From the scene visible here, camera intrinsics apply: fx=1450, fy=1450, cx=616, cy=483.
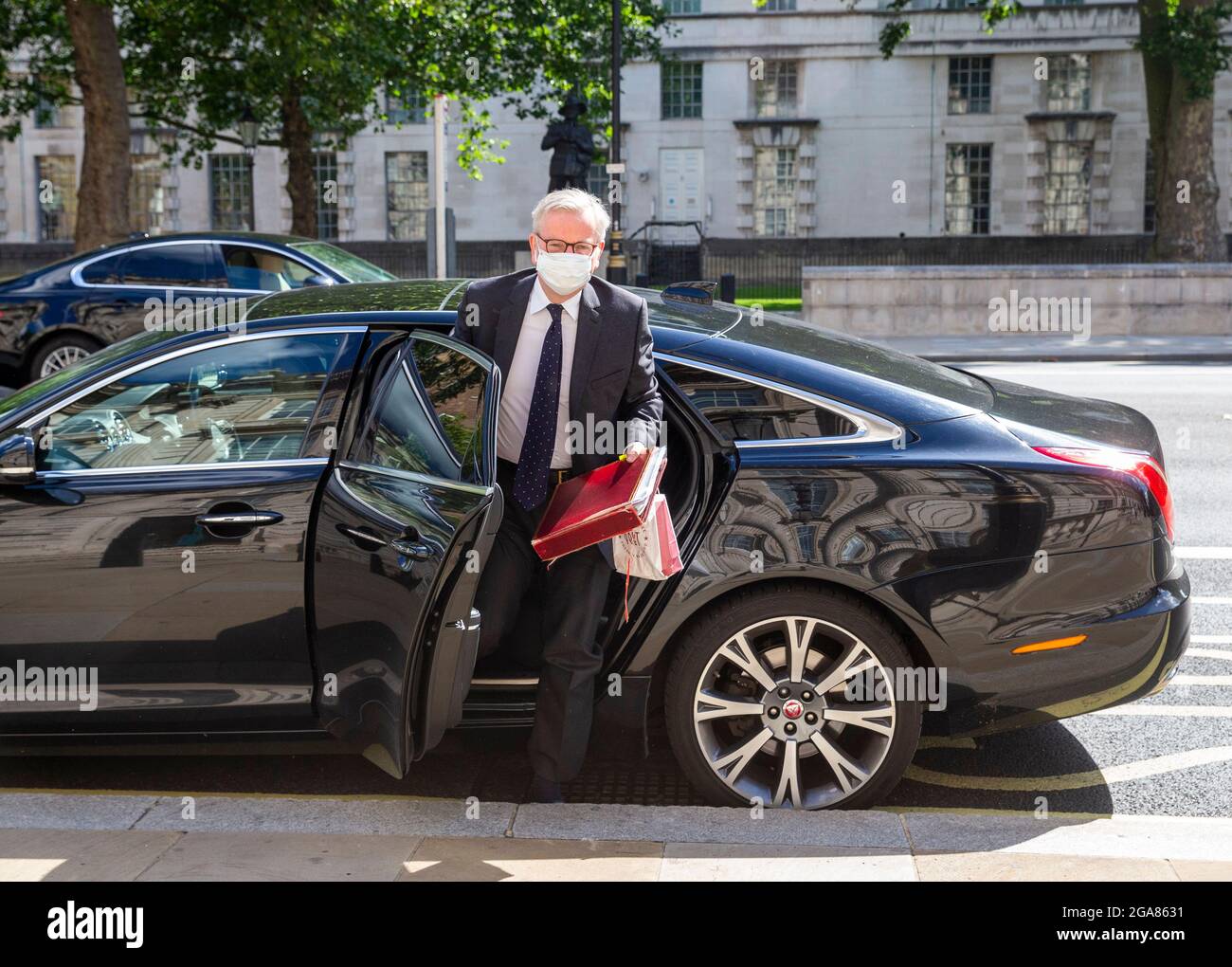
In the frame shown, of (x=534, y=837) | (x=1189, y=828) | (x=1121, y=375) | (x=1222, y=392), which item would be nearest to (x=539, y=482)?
(x=534, y=837)

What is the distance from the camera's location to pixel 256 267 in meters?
14.1

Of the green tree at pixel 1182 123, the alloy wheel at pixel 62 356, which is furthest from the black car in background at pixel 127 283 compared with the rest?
the green tree at pixel 1182 123

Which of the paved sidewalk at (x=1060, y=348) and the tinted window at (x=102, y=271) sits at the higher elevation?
the tinted window at (x=102, y=271)

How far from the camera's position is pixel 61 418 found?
4500 millimetres

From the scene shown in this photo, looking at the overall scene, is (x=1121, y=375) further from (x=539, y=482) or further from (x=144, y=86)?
(x=144, y=86)

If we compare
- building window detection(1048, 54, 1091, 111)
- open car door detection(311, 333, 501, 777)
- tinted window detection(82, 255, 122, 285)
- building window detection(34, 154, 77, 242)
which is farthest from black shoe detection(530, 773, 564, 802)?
building window detection(34, 154, 77, 242)

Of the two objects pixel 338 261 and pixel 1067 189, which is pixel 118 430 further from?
pixel 1067 189

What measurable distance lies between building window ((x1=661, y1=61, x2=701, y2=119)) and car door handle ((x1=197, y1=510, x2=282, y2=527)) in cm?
4207

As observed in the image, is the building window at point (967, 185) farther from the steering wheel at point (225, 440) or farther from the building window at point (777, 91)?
the steering wheel at point (225, 440)

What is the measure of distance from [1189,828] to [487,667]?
6.94 feet

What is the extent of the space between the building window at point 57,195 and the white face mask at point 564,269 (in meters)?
45.3

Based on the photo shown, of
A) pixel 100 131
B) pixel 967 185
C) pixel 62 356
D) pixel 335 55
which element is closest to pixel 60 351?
pixel 62 356

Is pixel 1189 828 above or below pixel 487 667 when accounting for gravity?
below

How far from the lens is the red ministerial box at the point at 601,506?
12.9 ft
